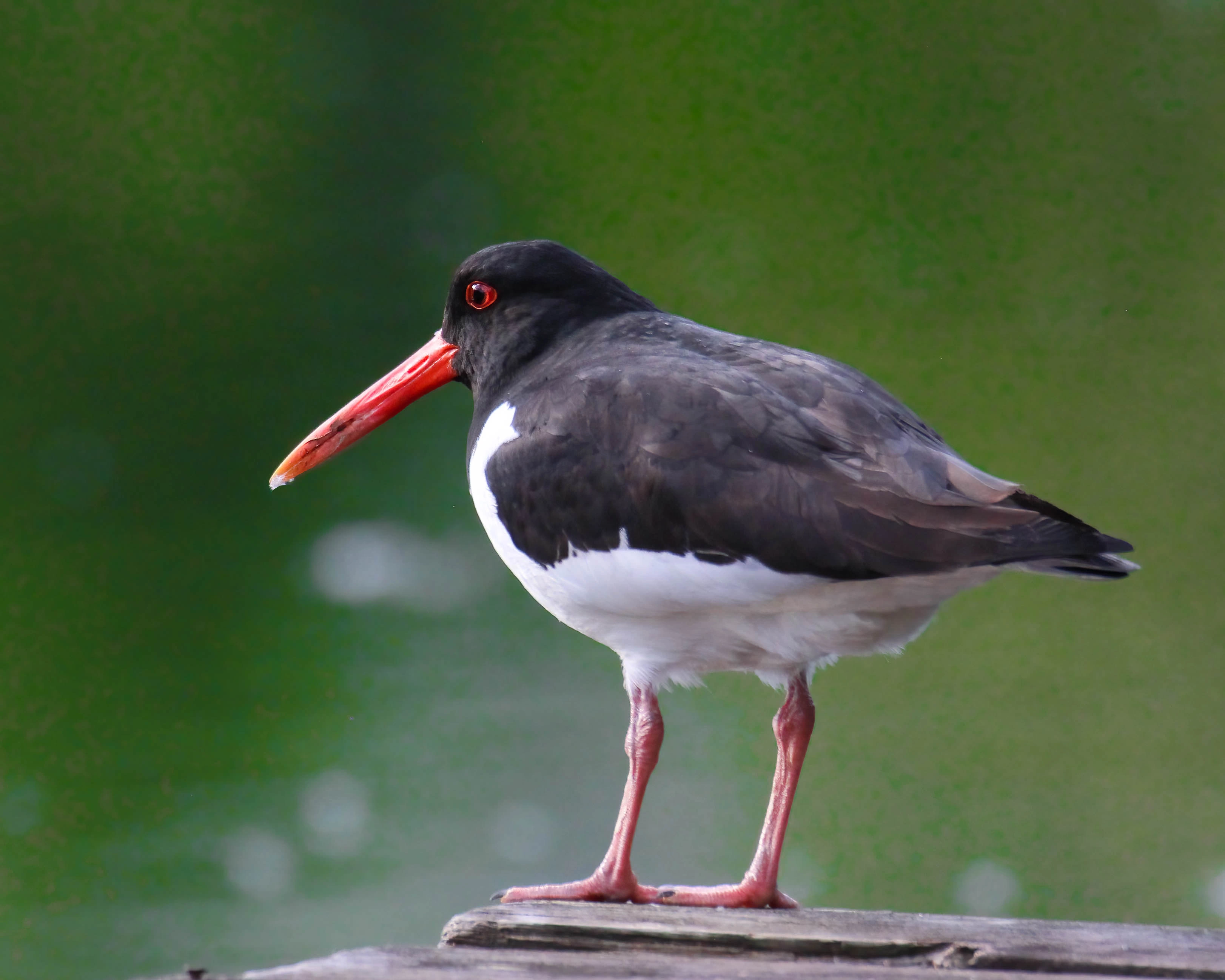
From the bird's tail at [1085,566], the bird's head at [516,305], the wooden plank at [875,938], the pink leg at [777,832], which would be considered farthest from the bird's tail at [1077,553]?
the bird's head at [516,305]

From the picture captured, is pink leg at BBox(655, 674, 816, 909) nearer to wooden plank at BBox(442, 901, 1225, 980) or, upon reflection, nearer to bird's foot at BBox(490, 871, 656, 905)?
bird's foot at BBox(490, 871, 656, 905)

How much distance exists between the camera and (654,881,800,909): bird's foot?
1.48 meters

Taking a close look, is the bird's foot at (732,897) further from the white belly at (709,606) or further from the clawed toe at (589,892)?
the white belly at (709,606)

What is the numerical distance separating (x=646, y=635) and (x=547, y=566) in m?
0.15

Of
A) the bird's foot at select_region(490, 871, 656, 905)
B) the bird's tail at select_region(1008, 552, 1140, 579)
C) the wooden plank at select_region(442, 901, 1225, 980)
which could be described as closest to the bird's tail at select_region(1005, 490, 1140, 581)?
the bird's tail at select_region(1008, 552, 1140, 579)

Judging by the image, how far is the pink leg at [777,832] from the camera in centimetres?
149

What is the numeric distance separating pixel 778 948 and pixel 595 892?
0.35 m

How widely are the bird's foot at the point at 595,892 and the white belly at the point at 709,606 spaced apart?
0.24 m

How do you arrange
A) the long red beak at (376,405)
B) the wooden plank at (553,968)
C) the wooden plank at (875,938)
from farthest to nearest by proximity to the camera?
the long red beak at (376,405)
the wooden plank at (875,938)
the wooden plank at (553,968)

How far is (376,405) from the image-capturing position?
1.97m

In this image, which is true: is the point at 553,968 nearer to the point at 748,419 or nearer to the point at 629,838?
the point at 629,838

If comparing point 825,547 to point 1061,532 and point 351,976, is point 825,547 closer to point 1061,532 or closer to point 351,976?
point 1061,532

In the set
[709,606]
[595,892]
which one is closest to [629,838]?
[595,892]

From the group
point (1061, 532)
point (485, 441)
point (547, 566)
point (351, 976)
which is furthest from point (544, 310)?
point (351, 976)
